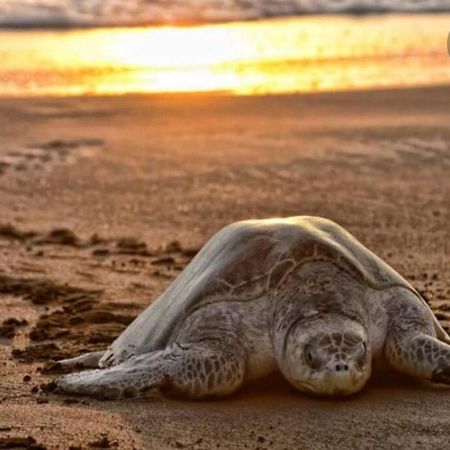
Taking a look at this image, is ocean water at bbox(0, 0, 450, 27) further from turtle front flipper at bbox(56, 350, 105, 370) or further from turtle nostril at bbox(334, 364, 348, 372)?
turtle nostril at bbox(334, 364, 348, 372)

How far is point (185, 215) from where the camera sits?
921 cm

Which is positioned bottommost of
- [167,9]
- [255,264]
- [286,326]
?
[286,326]

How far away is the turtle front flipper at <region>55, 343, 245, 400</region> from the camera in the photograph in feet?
15.1

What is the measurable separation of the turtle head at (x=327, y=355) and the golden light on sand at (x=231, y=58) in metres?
9.60

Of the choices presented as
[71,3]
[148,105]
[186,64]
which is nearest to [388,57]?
[186,64]

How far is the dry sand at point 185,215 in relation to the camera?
4.39m

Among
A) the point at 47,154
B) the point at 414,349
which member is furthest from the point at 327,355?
the point at 47,154

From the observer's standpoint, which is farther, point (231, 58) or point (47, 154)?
point (231, 58)

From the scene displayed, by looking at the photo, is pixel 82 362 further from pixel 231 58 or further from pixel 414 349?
pixel 231 58

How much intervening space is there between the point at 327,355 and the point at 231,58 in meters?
12.2

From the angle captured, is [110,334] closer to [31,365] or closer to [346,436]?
[31,365]

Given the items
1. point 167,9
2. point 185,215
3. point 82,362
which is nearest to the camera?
point 82,362

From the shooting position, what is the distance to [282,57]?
16.6m

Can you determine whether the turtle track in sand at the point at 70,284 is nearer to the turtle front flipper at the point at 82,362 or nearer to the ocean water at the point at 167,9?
the turtle front flipper at the point at 82,362
